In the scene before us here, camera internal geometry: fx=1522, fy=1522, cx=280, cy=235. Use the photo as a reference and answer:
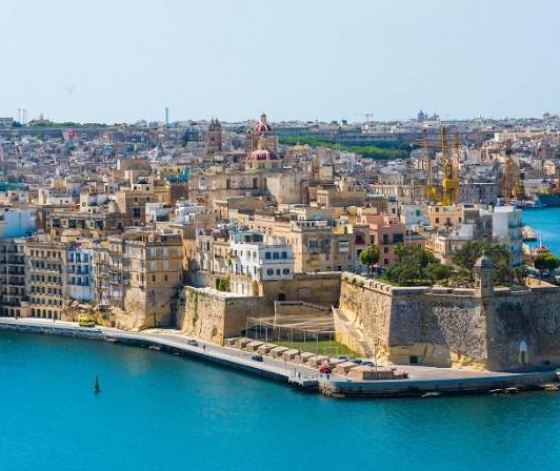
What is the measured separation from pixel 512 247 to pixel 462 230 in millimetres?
1702

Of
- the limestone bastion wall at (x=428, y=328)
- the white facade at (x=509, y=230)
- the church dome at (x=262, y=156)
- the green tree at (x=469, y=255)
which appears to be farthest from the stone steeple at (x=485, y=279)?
the church dome at (x=262, y=156)

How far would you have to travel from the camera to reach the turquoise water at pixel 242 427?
23.5m

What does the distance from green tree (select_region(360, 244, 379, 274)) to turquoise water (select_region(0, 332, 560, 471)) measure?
15.5ft

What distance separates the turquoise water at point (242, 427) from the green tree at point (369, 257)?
4.73m

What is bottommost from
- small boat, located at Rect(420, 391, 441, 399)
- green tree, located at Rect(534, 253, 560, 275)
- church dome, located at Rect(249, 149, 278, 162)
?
small boat, located at Rect(420, 391, 441, 399)

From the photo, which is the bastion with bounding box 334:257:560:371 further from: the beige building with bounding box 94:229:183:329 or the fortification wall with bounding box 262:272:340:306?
the beige building with bounding box 94:229:183:329

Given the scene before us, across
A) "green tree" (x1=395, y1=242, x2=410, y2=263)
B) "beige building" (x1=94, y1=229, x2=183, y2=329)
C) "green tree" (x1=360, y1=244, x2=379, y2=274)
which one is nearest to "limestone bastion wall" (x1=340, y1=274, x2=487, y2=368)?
"green tree" (x1=360, y1=244, x2=379, y2=274)

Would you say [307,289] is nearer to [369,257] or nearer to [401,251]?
[369,257]

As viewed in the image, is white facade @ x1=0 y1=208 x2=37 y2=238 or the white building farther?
white facade @ x1=0 y1=208 x2=37 y2=238

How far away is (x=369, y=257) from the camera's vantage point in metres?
32.5

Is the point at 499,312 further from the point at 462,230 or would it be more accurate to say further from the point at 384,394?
the point at 462,230

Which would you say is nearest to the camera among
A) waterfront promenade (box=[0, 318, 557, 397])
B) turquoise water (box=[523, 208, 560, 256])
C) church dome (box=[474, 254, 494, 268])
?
waterfront promenade (box=[0, 318, 557, 397])

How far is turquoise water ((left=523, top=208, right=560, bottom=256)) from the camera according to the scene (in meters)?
52.0

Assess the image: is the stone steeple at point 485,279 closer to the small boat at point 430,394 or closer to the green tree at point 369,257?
the small boat at point 430,394
